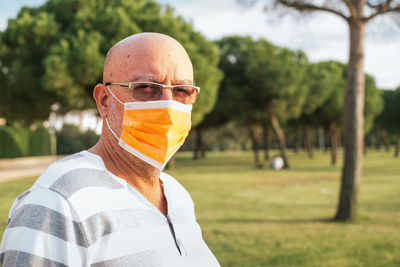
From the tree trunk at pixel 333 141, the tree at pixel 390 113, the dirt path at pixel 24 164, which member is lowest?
the dirt path at pixel 24 164

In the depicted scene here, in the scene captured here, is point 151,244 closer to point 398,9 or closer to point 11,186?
point 398,9

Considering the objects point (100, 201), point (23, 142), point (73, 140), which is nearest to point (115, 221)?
point (100, 201)

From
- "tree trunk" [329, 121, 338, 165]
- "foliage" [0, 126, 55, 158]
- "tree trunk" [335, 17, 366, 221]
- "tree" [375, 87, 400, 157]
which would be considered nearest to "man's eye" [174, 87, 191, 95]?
"tree trunk" [335, 17, 366, 221]

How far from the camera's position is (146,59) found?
60.4 inches

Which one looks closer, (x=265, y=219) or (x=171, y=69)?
(x=171, y=69)

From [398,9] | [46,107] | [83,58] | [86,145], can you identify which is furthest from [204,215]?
[86,145]

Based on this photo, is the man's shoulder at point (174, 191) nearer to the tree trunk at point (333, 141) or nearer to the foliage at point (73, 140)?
the tree trunk at point (333, 141)

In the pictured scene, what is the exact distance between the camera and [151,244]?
1392 mm

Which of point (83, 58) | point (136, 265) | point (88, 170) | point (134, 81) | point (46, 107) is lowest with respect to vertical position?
A: point (136, 265)

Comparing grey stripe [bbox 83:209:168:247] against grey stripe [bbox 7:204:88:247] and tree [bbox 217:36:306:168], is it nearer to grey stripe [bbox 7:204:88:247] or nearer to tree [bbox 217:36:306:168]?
grey stripe [bbox 7:204:88:247]

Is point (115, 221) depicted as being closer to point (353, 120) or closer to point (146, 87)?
point (146, 87)

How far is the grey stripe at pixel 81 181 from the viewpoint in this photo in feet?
4.07

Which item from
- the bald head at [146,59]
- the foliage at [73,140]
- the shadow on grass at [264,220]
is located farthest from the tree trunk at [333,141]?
the bald head at [146,59]

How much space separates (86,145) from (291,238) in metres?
39.1
